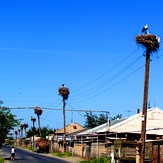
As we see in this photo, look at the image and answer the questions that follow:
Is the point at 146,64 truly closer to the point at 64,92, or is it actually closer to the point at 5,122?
the point at 5,122

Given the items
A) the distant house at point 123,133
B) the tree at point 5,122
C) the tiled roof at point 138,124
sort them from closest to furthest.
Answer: the distant house at point 123,133 → the tiled roof at point 138,124 → the tree at point 5,122

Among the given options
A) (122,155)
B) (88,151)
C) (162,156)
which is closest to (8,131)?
(88,151)

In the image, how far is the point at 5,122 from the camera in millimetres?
59188

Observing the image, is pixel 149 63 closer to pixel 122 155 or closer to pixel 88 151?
pixel 122 155

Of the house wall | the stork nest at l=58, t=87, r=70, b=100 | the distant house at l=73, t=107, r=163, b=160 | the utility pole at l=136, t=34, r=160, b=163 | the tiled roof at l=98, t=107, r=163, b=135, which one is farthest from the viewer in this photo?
the stork nest at l=58, t=87, r=70, b=100

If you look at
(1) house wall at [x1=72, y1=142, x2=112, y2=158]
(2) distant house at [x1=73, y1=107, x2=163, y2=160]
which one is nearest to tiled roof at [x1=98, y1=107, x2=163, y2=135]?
(2) distant house at [x1=73, y1=107, x2=163, y2=160]

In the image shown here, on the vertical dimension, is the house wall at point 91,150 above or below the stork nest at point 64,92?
below

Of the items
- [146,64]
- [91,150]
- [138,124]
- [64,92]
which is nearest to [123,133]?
[138,124]

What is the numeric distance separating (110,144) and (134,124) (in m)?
7.60

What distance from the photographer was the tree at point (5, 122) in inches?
2311

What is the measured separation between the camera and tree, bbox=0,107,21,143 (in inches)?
2311

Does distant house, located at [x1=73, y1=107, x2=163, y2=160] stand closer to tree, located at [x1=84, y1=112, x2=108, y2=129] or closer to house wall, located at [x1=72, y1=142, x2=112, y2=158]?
house wall, located at [x1=72, y1=142, x2=112, y2=158]

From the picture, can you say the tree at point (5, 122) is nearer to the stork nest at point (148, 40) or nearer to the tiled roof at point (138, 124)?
the tiled roof at point (138, 124)

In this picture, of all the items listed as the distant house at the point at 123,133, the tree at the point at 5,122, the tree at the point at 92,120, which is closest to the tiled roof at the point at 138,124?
the distant house at the point at 123,133
